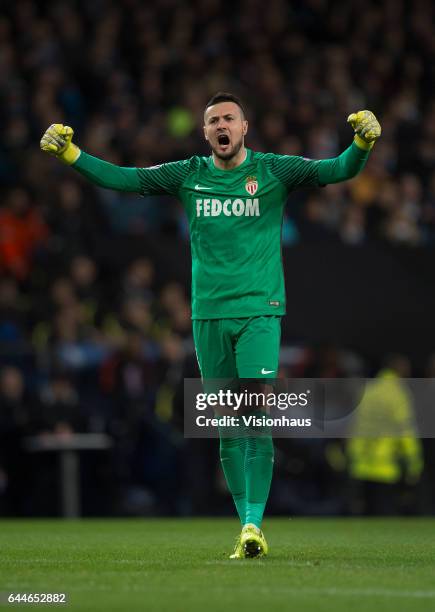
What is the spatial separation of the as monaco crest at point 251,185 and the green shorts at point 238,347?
0.69 metres

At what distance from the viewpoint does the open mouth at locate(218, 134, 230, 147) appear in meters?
7.75

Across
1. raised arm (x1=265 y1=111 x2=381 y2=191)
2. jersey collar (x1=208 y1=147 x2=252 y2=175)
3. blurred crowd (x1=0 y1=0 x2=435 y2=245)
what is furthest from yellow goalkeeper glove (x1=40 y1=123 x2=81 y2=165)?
blurred crowd (x1=0 y1=0 x2=435 y2=245)

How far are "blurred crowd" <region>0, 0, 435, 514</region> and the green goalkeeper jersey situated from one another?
19.1ft

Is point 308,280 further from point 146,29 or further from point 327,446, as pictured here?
point 146,29

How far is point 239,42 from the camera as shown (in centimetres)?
1944

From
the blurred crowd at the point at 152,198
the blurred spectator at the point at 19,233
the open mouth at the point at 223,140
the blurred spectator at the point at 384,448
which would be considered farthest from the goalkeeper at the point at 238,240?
the blurred spectator at the point at 19,233

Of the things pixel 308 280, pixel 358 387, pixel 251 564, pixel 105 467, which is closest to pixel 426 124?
pixel 308 280

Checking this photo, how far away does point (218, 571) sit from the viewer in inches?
266

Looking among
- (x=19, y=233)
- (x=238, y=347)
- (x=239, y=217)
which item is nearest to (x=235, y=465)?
(x=238, y=347)

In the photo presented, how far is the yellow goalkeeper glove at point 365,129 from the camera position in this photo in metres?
7.50

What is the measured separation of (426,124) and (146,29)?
12.3 feet

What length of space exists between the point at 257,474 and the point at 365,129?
186 cm

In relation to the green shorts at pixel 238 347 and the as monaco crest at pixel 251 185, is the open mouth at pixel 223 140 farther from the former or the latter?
the green shorts at pixel 238 347

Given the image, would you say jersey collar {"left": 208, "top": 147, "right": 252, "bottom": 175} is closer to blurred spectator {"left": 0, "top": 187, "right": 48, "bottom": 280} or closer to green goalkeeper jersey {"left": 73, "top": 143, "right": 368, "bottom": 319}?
green goalkeeper jersey {"left": 73, "top": 143, "right": 368, "bottom": 319}
